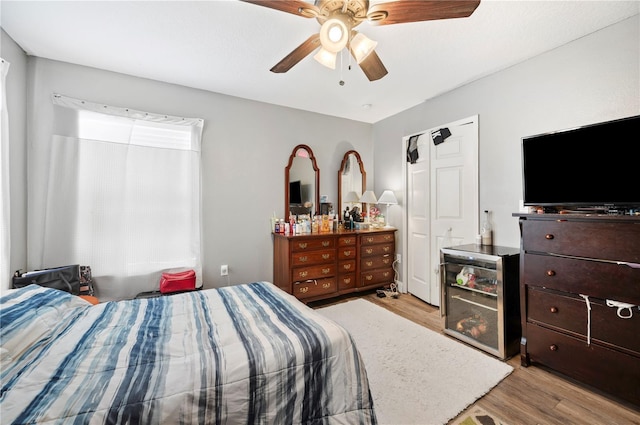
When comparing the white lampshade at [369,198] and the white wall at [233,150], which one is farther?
the white lampshade at [369,198]

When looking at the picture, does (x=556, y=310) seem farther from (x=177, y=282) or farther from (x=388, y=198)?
(x=177, y=282)

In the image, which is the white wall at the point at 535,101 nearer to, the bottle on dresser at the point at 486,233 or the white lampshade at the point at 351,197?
the bottle on dresser at the point at 486,233

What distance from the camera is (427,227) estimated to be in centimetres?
343

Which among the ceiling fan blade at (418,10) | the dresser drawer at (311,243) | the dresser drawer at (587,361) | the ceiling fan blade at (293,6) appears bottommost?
the dresser drawer at (587,361)

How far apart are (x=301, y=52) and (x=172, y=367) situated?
192cm

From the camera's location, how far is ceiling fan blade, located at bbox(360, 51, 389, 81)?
176 cm

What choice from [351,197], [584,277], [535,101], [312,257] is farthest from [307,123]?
[584,277]

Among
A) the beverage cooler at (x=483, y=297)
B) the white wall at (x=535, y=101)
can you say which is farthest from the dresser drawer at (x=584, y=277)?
the white wall at (x=535, y=101)

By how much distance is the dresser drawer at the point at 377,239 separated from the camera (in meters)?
3.61

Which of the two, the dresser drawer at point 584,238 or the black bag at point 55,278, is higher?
the dresser drawer at point 584,238

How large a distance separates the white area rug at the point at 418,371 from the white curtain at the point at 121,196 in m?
2.09

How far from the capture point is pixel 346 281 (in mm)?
3475

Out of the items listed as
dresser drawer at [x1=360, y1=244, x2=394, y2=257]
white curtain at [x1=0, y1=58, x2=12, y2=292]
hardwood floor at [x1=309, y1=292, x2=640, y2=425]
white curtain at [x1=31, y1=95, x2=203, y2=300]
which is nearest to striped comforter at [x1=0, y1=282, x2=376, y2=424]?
white curtain at [x1=0, y1=58, x2=12, y2=292]

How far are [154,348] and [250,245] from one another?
2.15 metres
